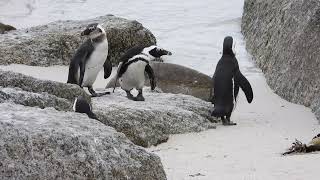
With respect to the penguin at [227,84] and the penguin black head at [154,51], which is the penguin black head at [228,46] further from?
the penguin black head at [154,51]

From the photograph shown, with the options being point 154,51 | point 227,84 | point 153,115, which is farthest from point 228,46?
point 153,115

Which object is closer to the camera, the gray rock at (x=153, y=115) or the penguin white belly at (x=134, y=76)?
the gray rock at (x=153, y=115)

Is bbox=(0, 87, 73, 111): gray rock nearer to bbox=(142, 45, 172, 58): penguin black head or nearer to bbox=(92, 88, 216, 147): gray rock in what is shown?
bbox=(92, 88, 216, 147): gray rock

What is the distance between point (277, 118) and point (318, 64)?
1.08 meters

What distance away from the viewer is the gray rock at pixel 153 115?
6945 millimetres

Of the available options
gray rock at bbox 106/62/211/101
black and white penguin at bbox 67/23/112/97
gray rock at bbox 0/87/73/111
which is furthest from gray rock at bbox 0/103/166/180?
gray rock at bbox 106/62/211/101

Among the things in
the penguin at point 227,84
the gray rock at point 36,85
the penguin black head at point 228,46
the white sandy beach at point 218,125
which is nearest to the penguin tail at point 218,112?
the penguin at point 227,84

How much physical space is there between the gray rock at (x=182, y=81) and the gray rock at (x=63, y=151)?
242 inches

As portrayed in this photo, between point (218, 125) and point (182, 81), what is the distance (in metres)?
2.02

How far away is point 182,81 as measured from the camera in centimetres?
1027

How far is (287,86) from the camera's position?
397 inches

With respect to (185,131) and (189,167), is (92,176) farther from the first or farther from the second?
(185,131)

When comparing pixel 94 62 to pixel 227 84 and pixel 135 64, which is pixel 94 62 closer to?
pixel 135 64

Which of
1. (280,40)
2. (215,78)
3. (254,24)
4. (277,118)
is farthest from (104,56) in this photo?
(254,24)
